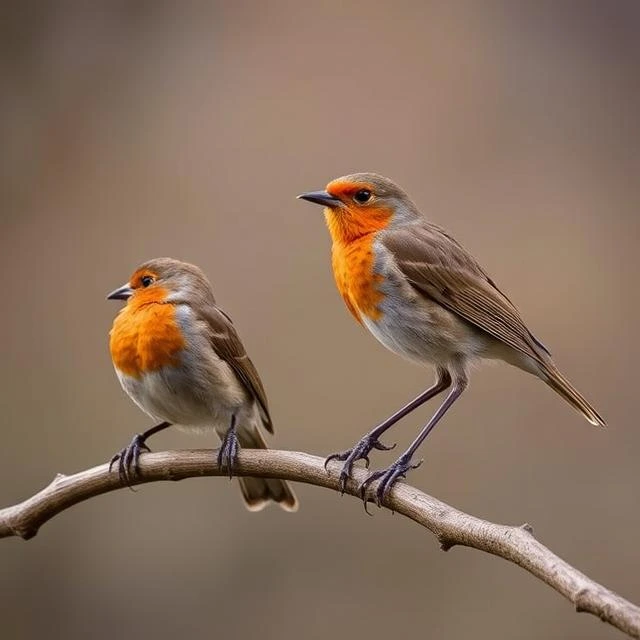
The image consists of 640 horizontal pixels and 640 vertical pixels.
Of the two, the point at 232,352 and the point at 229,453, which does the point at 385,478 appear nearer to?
the point at 229,453

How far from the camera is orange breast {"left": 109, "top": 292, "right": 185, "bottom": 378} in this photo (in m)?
3.65

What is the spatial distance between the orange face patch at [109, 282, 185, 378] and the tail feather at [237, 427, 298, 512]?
1.57ft

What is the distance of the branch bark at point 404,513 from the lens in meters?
2.12

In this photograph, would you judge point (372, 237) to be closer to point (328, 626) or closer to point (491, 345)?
point (491, 345)

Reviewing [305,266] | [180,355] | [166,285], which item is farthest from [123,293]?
[305,266]

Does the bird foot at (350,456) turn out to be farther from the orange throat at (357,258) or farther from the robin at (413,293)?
the orange throat at (357,258)

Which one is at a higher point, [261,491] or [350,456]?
[350,456]

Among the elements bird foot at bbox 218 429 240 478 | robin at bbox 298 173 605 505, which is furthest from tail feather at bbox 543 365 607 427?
bird foot at bbox 218 429 240 478

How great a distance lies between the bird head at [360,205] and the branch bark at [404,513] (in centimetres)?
68

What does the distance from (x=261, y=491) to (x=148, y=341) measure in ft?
2.29

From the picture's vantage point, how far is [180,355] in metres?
3.67

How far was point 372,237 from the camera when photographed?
3.26m

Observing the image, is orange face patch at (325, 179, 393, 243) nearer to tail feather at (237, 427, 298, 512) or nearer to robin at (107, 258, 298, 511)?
robin at (107, 258, 298, 511)

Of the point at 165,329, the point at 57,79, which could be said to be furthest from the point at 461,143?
the point at 165,329
